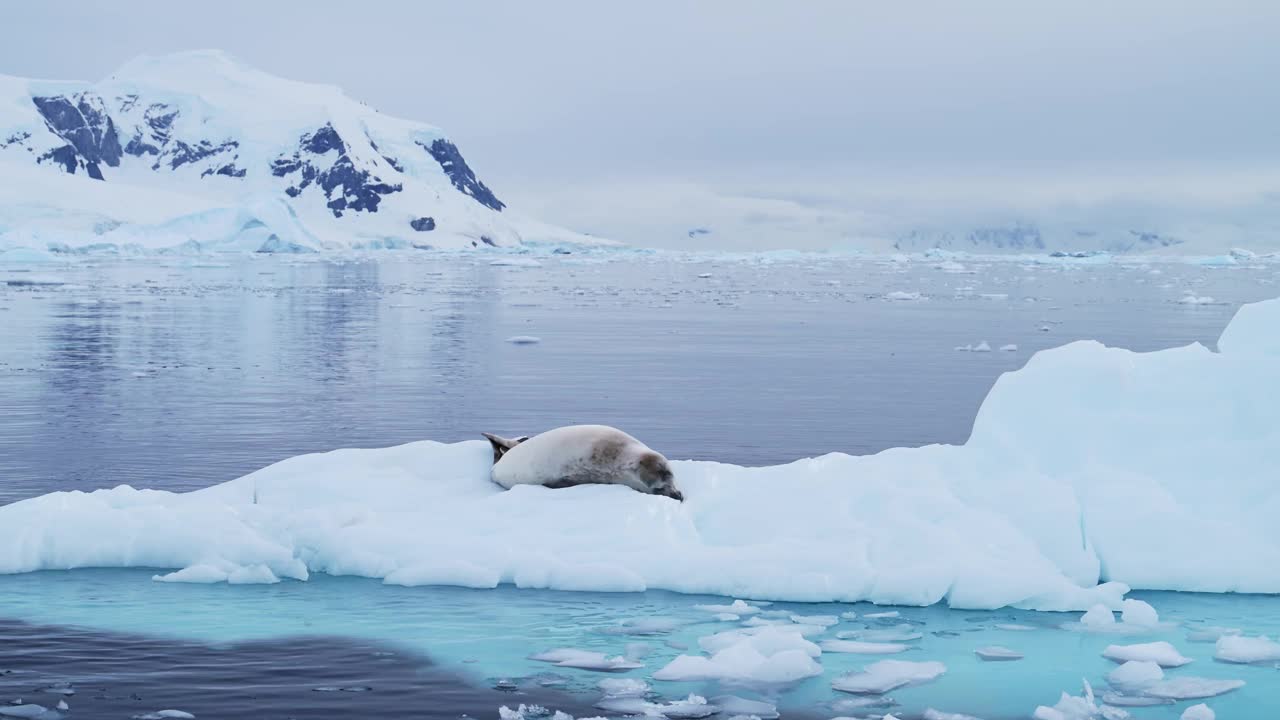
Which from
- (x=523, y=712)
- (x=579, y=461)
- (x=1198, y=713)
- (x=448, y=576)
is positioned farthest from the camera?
(x=579, y=461)

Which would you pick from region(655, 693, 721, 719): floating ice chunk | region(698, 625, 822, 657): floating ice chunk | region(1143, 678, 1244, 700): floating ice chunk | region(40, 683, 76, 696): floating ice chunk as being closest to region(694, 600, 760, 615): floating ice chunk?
region(698, 625, 822, 657): floating ice chunk

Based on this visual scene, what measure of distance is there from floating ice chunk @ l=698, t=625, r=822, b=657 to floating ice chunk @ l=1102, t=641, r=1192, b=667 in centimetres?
147

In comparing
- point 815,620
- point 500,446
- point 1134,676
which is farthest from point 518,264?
point 1134,676

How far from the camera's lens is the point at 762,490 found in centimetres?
880

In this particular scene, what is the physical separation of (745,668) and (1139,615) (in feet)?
8.11

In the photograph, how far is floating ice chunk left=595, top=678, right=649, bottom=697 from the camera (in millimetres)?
5734

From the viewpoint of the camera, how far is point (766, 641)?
630 centimetres

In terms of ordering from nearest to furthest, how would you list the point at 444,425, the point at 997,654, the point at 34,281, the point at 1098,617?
the point at 997,654
the point at 1098,617
the point at 444,425
the point at 34,281

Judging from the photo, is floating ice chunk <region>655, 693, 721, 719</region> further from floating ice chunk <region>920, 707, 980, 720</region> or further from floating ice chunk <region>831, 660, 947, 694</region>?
floating ice chunk <region>920, 707, 980, 720</region>

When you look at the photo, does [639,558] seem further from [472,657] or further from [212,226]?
[212,226]

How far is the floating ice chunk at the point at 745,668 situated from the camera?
19.7 ft

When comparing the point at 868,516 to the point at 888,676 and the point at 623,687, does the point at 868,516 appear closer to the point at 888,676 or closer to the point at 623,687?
the point at 888,676

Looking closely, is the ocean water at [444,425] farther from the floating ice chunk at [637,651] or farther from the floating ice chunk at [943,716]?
the floating ice chunk at [943,716]

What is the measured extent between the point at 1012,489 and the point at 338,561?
14.3 ft
